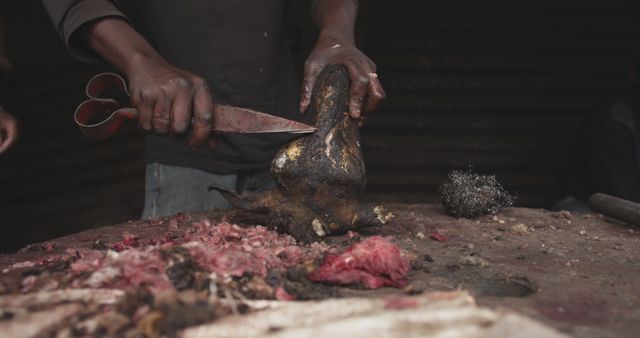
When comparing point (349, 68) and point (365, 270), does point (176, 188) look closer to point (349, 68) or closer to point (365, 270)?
point (349, 68)

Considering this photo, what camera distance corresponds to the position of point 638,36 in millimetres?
5543

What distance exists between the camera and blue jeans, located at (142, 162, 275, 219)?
10.8 ft

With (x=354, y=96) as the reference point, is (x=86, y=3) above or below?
above

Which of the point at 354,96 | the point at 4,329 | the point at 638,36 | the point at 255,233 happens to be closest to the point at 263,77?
the point at 354,96

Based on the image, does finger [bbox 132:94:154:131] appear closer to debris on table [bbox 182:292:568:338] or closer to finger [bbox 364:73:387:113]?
finger [bbox 364:73:387:113]

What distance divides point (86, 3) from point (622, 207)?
2.55 meters

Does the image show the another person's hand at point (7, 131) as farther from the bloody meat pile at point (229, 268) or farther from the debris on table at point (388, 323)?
the debris on table at point (388, 323)

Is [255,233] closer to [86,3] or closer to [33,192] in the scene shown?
[86,3]

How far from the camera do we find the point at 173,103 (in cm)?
237

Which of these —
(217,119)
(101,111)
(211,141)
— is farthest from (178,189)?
(217,119)

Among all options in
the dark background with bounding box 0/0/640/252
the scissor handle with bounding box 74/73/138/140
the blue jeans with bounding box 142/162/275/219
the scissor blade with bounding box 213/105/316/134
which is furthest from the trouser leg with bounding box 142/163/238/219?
the dark background with bounding box 0/0/640/252

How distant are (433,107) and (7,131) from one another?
3.94 meters

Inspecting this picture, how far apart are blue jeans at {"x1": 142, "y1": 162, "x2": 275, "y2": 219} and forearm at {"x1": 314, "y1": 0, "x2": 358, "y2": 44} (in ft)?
3.11

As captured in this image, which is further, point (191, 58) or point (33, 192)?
point (33, 192)
